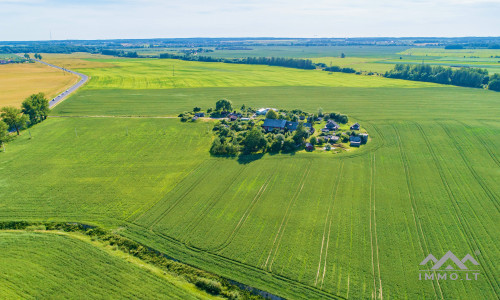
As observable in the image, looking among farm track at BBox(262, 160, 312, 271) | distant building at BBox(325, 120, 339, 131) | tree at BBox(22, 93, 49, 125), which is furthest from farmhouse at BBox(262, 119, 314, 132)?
tree at BBox(22, 93, 49, 125)

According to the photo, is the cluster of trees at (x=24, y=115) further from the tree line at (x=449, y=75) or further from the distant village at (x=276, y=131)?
the tree line at (x=449, y=75)

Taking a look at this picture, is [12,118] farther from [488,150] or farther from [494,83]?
[494,83]

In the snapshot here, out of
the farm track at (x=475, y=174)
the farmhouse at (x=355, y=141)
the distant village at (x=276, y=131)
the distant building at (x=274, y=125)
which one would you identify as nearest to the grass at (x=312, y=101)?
the distant village at (x=276, y=131)

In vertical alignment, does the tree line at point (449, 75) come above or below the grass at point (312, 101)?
above

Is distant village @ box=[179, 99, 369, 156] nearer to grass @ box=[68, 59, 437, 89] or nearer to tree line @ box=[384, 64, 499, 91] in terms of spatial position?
grass @ box=[68, 59, 437, 89]

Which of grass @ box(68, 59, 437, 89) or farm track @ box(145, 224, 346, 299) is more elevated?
grass @ box(68, 59, 437, 89)

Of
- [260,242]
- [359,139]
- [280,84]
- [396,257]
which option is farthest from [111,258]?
[280,84]

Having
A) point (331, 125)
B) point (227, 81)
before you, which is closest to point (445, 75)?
point (331, 125)
